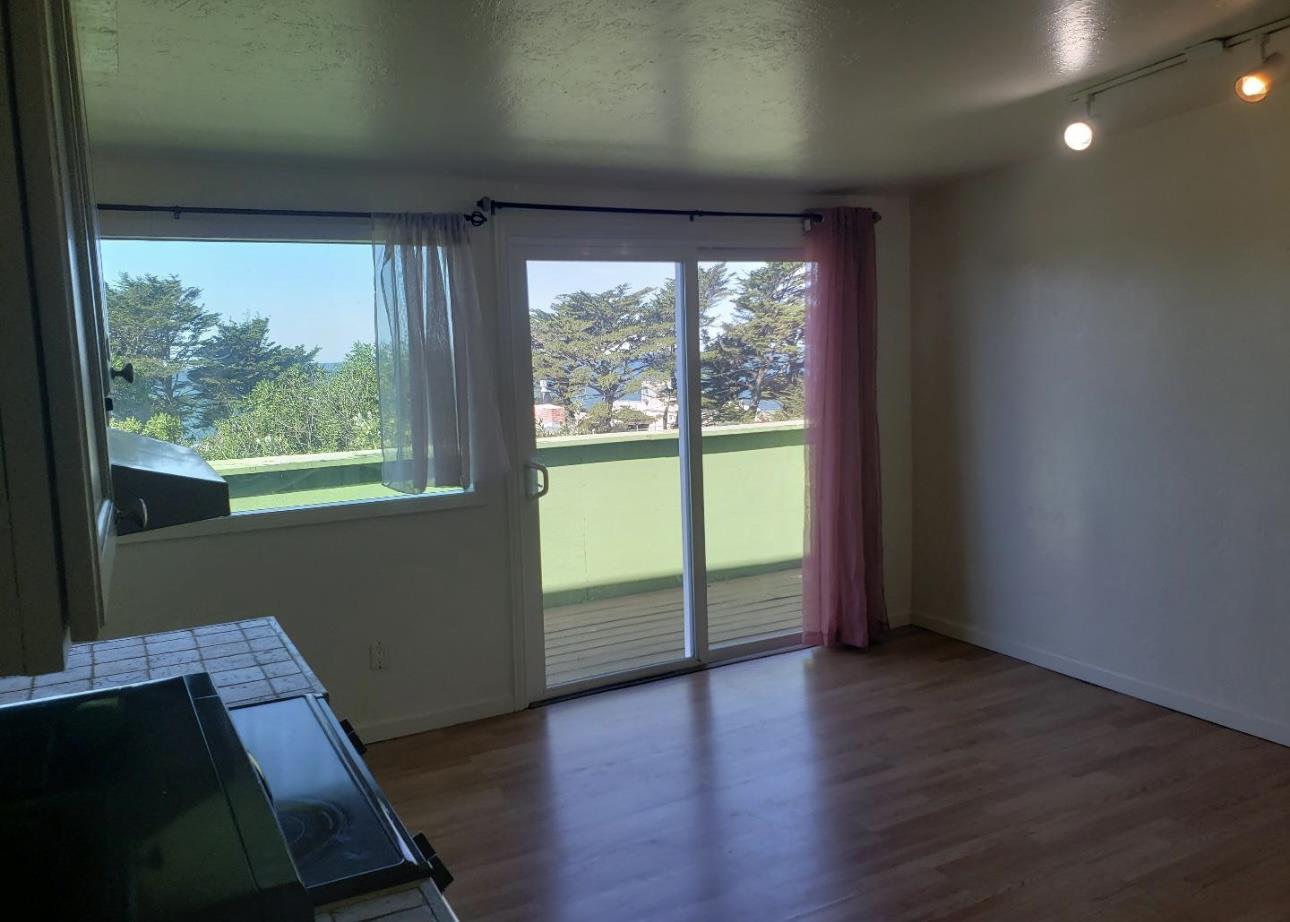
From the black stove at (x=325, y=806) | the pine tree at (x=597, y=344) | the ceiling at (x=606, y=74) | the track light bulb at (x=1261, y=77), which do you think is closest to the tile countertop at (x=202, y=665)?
the black stove at (x=325, y=806)

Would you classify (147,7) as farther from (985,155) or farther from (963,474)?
(963,474)

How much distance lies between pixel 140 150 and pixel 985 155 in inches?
125

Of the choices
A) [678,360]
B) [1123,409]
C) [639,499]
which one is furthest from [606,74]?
[1123,409]

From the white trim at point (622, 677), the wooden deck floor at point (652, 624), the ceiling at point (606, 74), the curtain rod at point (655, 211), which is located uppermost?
the ceiling at point (606, 74)

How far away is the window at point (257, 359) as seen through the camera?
3078 mm

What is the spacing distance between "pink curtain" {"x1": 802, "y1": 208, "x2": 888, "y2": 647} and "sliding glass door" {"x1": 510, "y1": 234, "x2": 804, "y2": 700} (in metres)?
0.14

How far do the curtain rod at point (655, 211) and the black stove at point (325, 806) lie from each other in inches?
96.3

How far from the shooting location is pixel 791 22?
2.03 meters

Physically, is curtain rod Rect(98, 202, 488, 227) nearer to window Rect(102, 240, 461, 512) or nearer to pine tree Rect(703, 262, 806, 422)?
window Rect(102, 240, 461, 512)

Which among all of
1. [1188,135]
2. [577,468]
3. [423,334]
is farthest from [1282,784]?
[423,334]

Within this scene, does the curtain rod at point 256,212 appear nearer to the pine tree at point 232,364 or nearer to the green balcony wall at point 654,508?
the pine tree at point 232,364

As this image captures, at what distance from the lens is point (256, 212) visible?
3.16 m

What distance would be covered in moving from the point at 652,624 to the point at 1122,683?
2049 mm

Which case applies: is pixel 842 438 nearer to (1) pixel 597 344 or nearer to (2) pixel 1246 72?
(1) pixel 597 344
